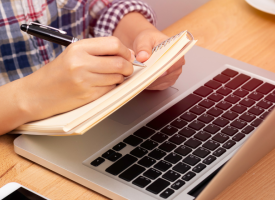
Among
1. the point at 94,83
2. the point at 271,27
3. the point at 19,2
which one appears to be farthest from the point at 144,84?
the point at 271,27

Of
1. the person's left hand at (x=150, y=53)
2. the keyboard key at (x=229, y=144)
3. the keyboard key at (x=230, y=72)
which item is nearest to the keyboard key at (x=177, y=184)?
the keyboard key at (x=229, y=144)

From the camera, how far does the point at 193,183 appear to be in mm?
445

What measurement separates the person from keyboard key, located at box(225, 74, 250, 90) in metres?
0.10

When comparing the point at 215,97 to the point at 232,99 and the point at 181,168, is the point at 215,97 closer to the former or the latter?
the point at 232,99

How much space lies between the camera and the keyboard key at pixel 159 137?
52 cm

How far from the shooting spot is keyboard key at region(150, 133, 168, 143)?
1.72ft

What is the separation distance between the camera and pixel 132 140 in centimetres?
52

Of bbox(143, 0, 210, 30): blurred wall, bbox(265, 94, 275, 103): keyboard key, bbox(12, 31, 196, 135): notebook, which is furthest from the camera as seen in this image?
bbox(143, 0, 210, 30): blurred wall

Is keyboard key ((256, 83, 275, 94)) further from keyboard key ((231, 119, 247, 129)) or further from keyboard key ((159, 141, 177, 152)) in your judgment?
keyboard key ((159, 141, 177, 152))

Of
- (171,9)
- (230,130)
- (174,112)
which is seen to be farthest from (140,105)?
(171,9)

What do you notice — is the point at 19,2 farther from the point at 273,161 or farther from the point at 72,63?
the point at 273,161

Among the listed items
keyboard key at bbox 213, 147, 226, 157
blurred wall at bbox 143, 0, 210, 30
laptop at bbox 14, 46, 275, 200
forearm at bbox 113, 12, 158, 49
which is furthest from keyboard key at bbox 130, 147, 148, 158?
blurred wall at bbox 143, 0, 210, 30

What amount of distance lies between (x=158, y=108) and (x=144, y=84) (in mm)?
179

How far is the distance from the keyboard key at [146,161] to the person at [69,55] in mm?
112
